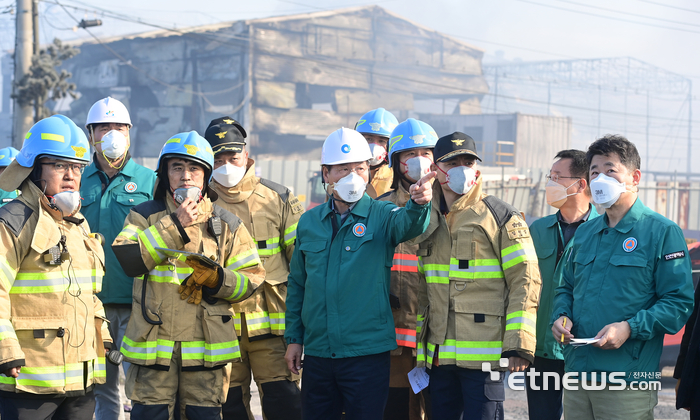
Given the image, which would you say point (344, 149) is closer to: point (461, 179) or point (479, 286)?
point (461, 179)

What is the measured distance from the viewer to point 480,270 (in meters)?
3.82

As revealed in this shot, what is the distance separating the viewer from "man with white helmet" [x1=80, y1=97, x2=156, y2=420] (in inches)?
193

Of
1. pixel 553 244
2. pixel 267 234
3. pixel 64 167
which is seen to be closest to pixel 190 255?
pixel 64 167

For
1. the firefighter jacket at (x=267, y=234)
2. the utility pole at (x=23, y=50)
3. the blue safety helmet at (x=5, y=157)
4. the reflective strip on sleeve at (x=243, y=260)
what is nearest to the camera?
the reflective strip on sleeve at (x=243, y=260)

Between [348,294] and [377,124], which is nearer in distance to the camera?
[348,294]

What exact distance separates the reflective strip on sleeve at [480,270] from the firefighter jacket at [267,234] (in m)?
1.36

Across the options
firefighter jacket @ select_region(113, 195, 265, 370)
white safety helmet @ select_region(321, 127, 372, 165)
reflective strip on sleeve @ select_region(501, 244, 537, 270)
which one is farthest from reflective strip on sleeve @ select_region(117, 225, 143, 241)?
reflective strip on sleeve @ select_region(501, 244, 537, 270)

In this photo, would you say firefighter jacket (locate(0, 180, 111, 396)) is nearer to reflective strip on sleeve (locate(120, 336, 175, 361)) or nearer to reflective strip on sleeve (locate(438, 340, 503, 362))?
reflective strip on sleeve (locate(120, 336, 175, 361))

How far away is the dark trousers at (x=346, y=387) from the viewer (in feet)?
12.2

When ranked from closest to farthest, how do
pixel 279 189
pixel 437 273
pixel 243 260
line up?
1. pixel 437 273
2. pixel 243 260
3. pixel 279 189

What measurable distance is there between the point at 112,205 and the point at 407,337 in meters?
2.49

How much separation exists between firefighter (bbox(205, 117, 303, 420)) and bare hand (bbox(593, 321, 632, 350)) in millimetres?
2185

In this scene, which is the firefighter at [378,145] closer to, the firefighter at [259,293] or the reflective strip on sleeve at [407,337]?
the firefighter at [259,293]

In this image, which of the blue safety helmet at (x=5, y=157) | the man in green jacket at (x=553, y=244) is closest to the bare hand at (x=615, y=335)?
the man in green jacket at (x=553, y=244)
